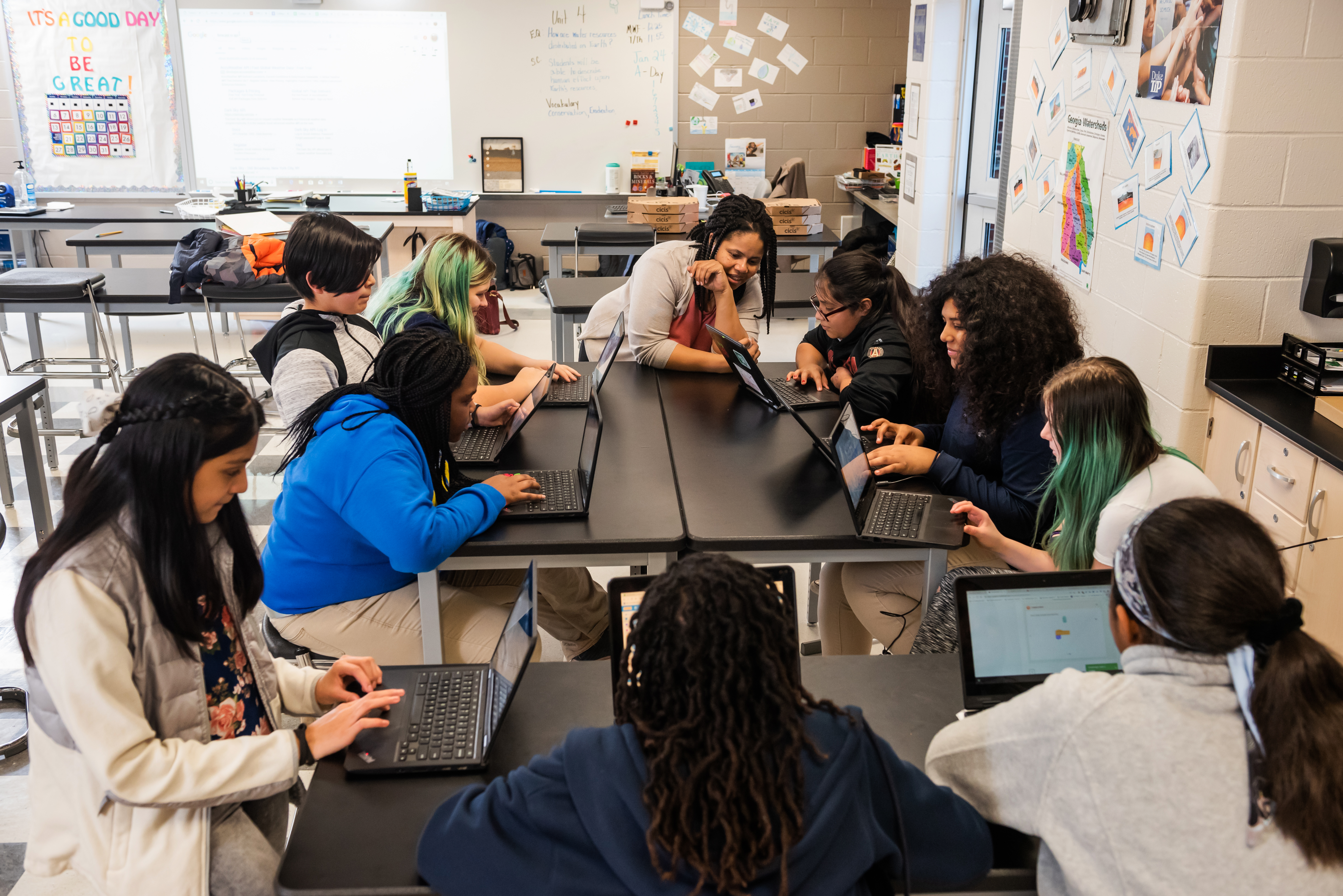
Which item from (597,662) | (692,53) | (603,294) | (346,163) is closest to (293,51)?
(346,163)

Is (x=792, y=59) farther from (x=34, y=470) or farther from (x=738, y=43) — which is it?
(x=34, y=470)

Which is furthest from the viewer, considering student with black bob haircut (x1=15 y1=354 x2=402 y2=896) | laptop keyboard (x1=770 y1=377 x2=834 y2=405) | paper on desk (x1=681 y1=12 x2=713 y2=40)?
paper on desk (x1=681 y1=12 x2=713 y2=40)

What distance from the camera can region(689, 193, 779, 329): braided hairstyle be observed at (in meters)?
3.25

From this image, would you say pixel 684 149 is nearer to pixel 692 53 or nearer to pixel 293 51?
pixel 692 53

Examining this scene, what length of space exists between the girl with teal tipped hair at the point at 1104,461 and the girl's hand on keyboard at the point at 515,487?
1040mm

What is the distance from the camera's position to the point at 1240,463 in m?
2.79

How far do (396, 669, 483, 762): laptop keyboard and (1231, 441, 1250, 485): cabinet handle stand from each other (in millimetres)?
2144

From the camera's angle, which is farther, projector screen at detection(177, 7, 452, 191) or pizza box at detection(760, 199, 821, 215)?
projector screen at detection(177, 7, 452, 191)

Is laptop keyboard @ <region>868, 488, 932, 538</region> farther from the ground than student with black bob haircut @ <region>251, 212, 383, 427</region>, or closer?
closer

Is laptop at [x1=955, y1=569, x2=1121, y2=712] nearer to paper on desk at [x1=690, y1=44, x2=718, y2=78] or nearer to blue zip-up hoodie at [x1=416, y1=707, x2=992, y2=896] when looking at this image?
blue zip-up hoodie at [x1=416, y1=707, x2=992, y2=896]

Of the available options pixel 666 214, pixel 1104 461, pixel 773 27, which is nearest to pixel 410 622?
pixel 1104 461

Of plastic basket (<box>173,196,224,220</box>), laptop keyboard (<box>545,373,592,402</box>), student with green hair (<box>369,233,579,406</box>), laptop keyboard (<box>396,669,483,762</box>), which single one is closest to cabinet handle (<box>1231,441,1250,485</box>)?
laptop keyboard (<box>545,373,592,402</box>)

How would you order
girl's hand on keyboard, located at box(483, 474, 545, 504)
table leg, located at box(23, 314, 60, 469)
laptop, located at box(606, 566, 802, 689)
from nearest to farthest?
laptop, located at box(606, 566, 802, 689)
girl's hand on keyboard, located at box(483, 474, 545, 504)
table leg, located at box(23, 314, 60, 469)

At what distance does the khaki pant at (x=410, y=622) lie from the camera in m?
2.11
